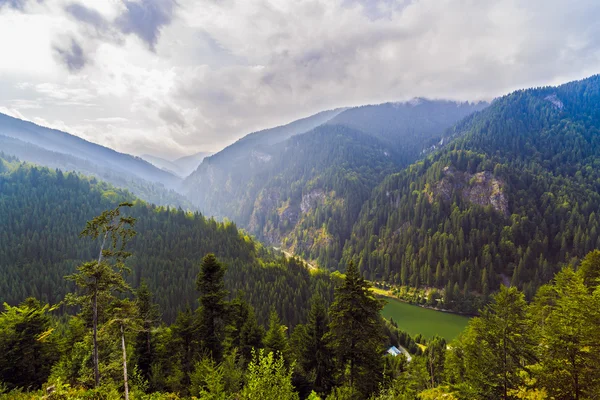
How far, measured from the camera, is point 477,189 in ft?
607

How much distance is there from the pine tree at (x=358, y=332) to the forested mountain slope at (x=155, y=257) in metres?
68.1

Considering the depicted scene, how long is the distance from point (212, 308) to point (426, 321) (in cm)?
10825

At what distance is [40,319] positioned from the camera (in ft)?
99.6

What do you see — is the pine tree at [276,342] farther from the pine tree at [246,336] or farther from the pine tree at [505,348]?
the pine tree at [505,348]

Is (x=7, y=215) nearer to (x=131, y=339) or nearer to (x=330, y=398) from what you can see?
(x=131, y=339)

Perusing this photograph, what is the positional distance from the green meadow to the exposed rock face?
83453 millimetres

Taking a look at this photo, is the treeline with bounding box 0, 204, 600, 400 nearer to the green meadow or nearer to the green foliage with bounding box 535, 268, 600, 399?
the green foliage with bounding box 535, 268, 600, 399

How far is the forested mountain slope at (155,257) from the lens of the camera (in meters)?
107

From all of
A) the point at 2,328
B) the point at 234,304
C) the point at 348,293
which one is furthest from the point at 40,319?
the point at 348,293

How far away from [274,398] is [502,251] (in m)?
170

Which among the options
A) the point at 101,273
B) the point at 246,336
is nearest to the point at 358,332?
the point at 246,336

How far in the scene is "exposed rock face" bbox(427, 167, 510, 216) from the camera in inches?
6722

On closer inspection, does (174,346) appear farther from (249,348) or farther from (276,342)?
(276,342)

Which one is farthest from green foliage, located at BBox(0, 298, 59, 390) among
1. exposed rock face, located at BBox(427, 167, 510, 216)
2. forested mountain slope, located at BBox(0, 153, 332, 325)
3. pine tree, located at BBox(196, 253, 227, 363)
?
exposed rock face, located at BBox(427, 167, 510, 216)
